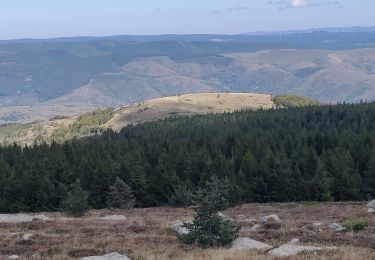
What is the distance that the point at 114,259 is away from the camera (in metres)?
22.8

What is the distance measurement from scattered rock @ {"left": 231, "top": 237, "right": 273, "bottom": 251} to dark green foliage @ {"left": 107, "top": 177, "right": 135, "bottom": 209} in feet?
146

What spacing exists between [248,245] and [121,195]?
48.1 metres

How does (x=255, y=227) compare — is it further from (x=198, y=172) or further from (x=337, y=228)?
(x=198, y=172)

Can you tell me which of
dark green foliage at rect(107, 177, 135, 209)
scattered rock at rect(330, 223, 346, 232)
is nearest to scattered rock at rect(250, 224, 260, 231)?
scattered rock at rect(330, 223, 346, 232)

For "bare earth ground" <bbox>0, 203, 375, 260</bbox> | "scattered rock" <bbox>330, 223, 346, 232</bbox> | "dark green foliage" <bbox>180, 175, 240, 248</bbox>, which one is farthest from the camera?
"scattered rock" <bbox>330, 223, 346, 232</bbox>

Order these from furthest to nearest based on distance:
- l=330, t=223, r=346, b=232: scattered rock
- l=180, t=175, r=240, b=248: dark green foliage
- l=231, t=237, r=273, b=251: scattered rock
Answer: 1. l=330, t=223, r=346, b=232: scattered rock
2. l=180, t=175, r=240, b=248: dark green foliage
3. l=231, t=237, r=273, b=251: scattered rock

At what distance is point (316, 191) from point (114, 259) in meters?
57.6

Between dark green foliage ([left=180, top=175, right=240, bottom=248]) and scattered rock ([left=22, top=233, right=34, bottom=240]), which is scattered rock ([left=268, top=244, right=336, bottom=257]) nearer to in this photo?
dark green foliage ([left=180, top=175, right=240, bottom=248])

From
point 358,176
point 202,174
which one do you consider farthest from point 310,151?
point 202,174

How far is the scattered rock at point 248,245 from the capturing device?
26031 mm

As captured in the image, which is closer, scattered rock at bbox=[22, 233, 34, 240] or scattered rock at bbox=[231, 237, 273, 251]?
scattered rock at bbox=[231, 237, 273, 251]

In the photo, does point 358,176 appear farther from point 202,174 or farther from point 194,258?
point 194,258

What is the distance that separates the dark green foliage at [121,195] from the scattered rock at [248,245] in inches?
1757

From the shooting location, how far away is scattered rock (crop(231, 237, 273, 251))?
26.0 meters
